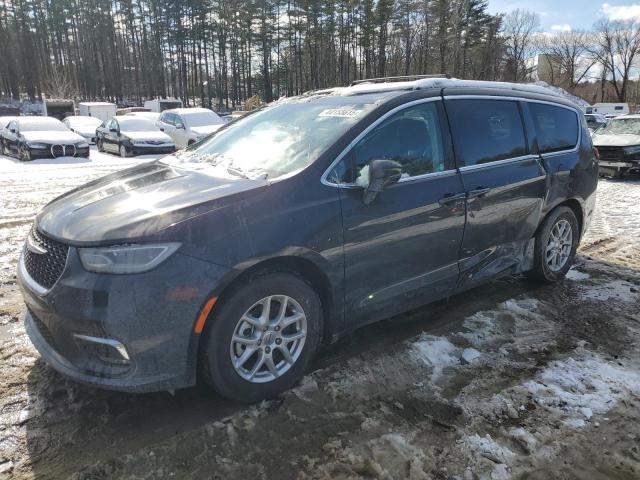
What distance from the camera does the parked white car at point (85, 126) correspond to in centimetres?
2238

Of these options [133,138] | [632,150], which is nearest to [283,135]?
[632,150]

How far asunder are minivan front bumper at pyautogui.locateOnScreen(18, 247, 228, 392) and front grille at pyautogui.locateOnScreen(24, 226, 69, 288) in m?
0.06

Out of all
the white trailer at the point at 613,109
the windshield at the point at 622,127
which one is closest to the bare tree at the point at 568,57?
the white trailer at the point at 613,109

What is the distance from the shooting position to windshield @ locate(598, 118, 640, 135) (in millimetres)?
13211

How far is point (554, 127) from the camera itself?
15.6 feet

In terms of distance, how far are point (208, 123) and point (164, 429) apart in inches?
668

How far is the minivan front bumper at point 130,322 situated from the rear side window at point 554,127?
3.47 m

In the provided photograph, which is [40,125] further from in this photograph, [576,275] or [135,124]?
[576,275]

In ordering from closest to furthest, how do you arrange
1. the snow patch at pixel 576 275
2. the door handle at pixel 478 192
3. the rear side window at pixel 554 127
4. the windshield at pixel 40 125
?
the door handle at pixel 478 192 → the rear side window at pixel 554 127 → the snow patch at pixel 576 275 → the windshield at pixel 40 125

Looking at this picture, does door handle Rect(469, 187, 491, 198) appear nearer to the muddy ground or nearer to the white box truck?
the muddy ground

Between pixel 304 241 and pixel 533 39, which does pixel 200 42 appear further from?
pixel 304 241

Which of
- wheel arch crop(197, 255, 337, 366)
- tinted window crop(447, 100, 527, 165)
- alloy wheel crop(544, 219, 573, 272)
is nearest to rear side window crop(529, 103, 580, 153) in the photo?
tinted window crop(447, 100, 527, 165)

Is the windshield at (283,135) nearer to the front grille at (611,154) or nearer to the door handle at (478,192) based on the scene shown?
the door handle at (478,192)

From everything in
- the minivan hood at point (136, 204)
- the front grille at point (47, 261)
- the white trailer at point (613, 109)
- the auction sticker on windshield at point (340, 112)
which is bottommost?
the front grille at point (47, 261)
